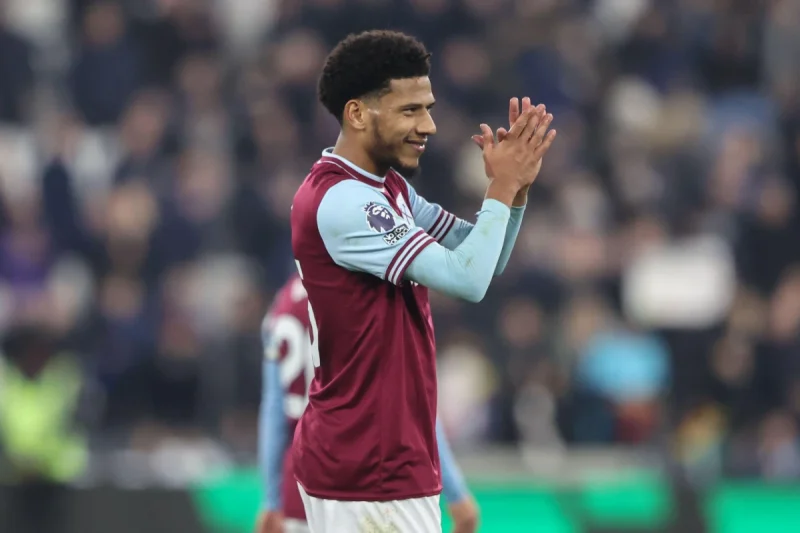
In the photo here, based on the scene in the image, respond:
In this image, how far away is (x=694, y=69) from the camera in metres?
12.4

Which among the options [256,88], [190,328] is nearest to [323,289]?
[190,328]

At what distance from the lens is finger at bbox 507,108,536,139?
13.0 ft

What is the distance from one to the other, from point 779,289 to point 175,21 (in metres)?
5.41

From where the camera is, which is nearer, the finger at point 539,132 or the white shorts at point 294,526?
the finger at point 539,132

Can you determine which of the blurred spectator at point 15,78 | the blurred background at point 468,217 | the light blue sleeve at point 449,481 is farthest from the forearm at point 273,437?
the blurred spectator at point 15,78

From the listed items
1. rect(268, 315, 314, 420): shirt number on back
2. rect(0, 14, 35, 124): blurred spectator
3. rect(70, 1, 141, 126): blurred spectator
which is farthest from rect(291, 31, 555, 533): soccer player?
rect(0, 14, 35, 124): blurred spectator

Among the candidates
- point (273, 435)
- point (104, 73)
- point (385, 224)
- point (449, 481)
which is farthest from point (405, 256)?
point (104, 73)

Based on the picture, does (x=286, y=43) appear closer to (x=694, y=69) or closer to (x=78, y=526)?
(x=694, y=69)

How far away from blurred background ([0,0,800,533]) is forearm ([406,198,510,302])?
4.57 m

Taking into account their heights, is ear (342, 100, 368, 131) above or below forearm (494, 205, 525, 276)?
above

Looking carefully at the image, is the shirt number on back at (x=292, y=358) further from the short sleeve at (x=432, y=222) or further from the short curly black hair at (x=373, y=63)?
the short curly black hair at (x=373, y=63)

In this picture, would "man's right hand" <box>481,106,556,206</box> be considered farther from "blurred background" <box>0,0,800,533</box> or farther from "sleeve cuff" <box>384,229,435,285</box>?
"blurred background" <box>0,0,800,533</box>

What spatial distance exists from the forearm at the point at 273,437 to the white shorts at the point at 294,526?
0.07 m

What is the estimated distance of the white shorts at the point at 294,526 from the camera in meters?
5.52
